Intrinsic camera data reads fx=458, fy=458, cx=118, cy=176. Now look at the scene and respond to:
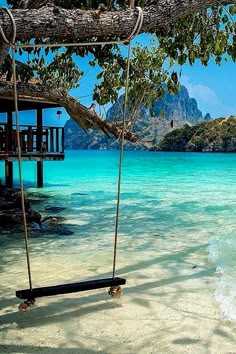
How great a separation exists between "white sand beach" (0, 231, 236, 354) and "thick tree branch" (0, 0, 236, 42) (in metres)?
2.19

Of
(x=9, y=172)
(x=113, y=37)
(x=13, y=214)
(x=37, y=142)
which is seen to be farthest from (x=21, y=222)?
(x=9, y=172)

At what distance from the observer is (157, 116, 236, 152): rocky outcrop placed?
8375 cm

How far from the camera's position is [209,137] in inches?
3415

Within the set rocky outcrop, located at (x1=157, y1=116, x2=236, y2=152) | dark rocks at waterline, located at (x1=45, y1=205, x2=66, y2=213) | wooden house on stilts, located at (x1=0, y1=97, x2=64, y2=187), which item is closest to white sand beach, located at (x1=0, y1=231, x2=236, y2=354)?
dark rocks at waterline, located at (x1=45, y1=205, x2=66, y2=213)

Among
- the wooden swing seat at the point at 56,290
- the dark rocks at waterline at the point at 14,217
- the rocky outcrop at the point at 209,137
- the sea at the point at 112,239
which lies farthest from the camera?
the rocky outcrop at the point at 209,137

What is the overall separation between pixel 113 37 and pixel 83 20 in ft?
10.7

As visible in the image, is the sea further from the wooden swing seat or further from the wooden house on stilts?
the wooden house on stilts

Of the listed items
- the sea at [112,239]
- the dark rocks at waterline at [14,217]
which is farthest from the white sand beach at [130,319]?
the dark rocks at waterline at [14,217]

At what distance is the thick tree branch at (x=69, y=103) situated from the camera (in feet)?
21.2

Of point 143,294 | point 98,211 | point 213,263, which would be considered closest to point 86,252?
point 213,263

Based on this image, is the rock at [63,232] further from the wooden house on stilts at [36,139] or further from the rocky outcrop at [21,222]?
the wooden house on stilts at [36,139]

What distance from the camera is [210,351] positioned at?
3170mm

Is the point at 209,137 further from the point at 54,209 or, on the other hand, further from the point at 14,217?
the point at 14,217

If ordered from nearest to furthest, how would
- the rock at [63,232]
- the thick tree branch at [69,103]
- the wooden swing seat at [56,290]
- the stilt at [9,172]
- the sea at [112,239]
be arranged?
the wooden swing seat at [56,290]
the sea at [112,239]
the thick tree branch at [69,103]
the rock at [63,232]
the stilt at [9,172]
